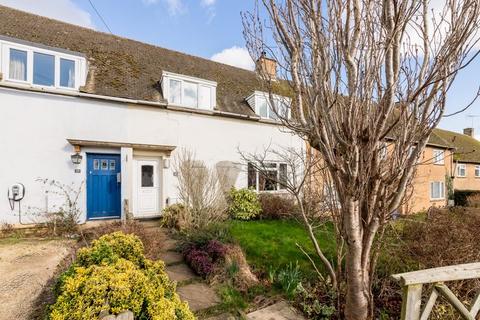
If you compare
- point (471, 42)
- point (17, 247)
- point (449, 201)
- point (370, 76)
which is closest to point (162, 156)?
point (17, 247)

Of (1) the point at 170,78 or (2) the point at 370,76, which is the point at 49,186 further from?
(2) the point at 370,76

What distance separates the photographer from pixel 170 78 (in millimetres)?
10164

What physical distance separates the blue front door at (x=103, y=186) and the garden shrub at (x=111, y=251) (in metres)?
5.67

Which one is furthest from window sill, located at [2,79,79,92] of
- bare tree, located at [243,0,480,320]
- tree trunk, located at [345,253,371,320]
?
tree trunk, located at [345,253,371,320]

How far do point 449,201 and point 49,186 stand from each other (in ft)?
80.8

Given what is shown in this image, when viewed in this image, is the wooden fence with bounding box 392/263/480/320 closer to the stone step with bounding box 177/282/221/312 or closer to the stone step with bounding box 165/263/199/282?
the stone step with bounding box 177/282/221/312

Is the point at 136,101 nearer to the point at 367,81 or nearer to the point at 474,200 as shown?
the point at 367,81

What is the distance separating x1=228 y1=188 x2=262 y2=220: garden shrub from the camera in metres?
10.4

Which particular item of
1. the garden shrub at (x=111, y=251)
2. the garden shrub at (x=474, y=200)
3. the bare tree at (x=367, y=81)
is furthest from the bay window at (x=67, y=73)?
the garden shrub at (x=474, y=200)

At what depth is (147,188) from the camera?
9922mm

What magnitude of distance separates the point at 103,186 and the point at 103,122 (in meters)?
2.27

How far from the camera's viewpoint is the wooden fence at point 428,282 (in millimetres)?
2250

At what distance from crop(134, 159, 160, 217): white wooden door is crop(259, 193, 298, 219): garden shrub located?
173 inches

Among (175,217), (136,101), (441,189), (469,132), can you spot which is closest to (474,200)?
(441,189)
